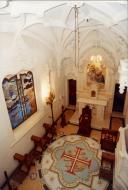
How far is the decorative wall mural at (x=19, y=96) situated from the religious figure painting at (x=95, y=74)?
3875 mm

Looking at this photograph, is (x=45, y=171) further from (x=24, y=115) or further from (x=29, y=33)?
(x=29, y=33)

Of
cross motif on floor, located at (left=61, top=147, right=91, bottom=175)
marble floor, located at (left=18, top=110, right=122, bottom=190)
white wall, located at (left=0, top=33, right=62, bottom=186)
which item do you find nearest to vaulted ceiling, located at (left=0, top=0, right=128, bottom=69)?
white wall, located at (left=0, top=33, right=62, bottom=186)

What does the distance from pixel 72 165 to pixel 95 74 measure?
17.2ft

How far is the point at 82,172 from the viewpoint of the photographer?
24.5 feet

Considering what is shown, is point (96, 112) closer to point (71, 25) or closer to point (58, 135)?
point (58, 135)

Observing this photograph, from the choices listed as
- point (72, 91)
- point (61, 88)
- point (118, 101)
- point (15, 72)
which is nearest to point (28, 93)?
point (15, 72)

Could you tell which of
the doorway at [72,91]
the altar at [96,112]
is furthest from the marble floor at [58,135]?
the doorway at [72,91]

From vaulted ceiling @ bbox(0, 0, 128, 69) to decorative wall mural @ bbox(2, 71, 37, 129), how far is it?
1730 millimetres

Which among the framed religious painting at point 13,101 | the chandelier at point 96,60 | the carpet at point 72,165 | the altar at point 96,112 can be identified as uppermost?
the chandelier at point 96,60

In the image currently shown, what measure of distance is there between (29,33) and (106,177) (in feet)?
20.4

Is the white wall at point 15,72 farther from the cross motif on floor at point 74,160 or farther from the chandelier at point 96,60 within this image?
the chandelier at point 96,60

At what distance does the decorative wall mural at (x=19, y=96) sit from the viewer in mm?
6895

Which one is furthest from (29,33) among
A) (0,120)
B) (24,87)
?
(0,120)

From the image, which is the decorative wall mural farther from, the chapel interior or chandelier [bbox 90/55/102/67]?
chandelier [bbox 90/55/102/67]
